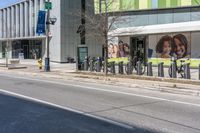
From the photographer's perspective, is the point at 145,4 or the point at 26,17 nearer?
the point at 145,4

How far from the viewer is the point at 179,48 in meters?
31.6

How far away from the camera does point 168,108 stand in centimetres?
1168

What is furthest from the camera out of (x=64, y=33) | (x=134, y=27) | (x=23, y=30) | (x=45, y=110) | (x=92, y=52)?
(x=23, y=30)

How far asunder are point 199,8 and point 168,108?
809 inches

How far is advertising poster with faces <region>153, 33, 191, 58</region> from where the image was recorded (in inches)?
1216

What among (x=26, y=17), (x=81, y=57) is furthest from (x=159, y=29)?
(x=26, y=17)

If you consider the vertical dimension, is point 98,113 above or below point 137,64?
below

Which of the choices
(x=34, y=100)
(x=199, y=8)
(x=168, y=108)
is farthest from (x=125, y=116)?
(x=199, y=8)

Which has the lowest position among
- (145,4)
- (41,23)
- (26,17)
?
(41,23)

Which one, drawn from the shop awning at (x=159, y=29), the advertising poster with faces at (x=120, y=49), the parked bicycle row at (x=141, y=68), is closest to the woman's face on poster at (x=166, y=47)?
the shop awning at (x=159, y=29)

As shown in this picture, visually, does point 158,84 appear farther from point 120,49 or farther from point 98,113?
point 120,49

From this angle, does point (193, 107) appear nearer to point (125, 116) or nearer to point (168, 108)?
point (168, 108)

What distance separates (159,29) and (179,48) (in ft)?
7.27

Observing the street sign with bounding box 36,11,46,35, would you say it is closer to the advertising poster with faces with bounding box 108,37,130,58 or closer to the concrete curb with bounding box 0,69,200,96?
the advertising poster with faces with bounding box 108,37,130,58
